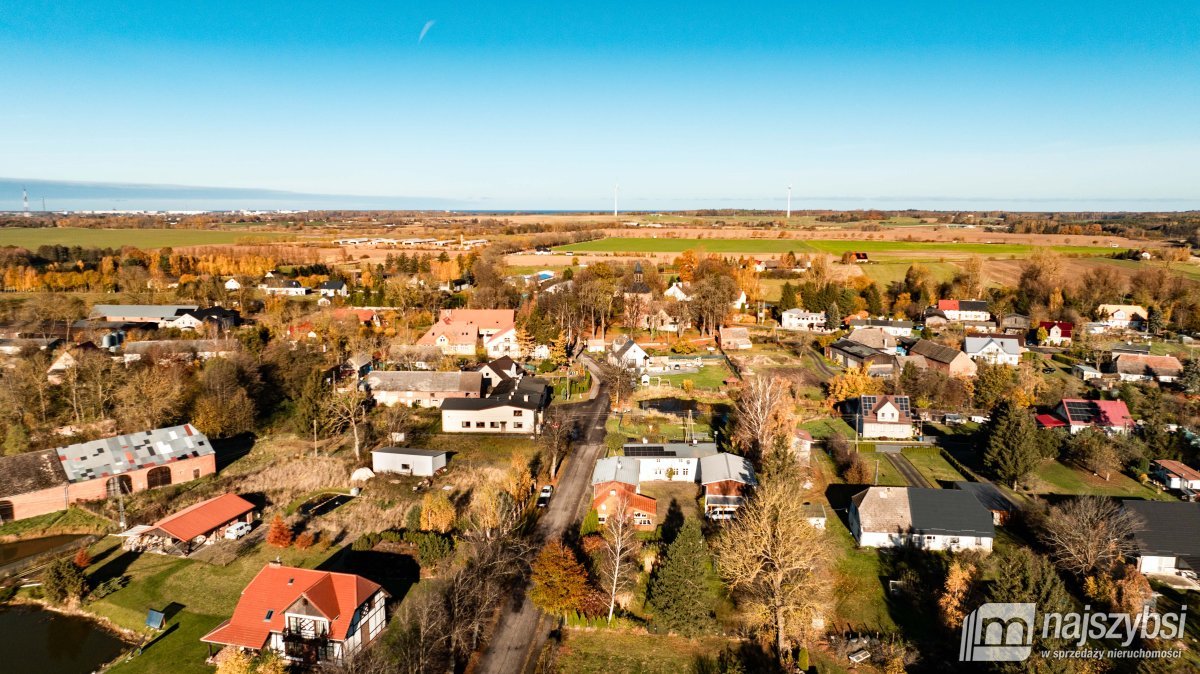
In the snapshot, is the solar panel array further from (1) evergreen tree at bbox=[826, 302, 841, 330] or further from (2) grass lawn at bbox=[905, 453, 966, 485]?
(1) evergreen tree at bbox=[826, 302, 841, 330]

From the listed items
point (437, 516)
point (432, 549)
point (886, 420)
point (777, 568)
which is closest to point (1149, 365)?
point (886, 420)

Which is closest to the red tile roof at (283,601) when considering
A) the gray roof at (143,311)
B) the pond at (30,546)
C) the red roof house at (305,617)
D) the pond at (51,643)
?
the red roof house at (305,617)

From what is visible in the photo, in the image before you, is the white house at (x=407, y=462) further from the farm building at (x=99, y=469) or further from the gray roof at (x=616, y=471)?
the farm building at (x=99, y=469)

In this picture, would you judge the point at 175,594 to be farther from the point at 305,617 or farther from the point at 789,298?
the point at 789,298

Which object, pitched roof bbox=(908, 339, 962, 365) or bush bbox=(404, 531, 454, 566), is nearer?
bush bbox=(404, 531, 454, 566)

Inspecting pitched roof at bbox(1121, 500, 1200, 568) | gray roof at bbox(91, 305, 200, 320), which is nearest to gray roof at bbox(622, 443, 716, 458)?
pitched roof at bbox(1121, 500, 1200, 568)
